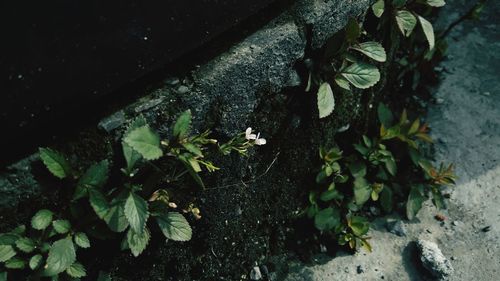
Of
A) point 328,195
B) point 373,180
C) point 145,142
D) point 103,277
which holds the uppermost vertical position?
point 145,142

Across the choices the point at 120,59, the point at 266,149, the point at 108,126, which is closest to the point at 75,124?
the point at 108,126

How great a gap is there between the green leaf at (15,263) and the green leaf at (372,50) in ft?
5.01

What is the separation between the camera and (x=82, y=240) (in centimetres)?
177

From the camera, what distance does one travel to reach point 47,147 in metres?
1.66

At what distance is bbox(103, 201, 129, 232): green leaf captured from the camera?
179 centimetres

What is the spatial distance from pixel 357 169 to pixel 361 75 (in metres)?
0.58

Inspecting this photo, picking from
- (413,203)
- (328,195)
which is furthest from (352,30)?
(413,203)

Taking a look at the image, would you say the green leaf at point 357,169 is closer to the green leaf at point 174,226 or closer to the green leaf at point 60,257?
the green leaf at point 174,226

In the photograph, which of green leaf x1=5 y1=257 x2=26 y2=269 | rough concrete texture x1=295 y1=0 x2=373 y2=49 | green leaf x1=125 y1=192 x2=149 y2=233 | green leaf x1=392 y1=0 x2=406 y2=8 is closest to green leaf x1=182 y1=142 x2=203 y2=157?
green leaf x1=125 y1=192 x2=149 y2=233

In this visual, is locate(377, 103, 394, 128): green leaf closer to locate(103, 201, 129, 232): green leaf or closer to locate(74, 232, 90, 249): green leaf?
locate(103, 201, 129, 232): green leaf

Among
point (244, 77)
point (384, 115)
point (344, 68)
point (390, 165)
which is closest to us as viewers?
point (244, 77)

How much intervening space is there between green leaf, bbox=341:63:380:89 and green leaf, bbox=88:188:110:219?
3.74ft

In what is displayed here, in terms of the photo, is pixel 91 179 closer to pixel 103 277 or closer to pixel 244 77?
pixel 103 277

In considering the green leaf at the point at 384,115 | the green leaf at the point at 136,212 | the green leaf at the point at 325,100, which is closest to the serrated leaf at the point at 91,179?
the green leaf at the point at 136,212
